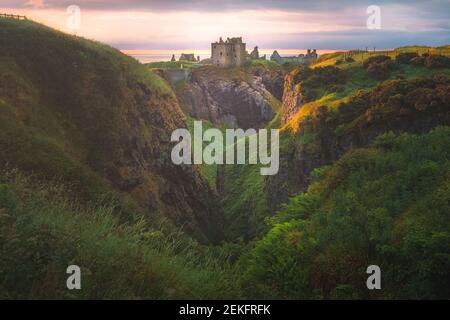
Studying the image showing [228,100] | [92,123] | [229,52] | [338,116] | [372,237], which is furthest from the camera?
[229,52]

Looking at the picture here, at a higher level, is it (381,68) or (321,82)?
(381,68)

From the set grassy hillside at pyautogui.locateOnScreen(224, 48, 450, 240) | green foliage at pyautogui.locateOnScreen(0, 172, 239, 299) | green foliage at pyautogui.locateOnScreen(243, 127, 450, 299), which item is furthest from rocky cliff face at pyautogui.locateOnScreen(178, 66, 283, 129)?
green foliage at pyautogui.locateOnScreen(0, 172, 239, 299)

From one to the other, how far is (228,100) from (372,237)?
89279 mm

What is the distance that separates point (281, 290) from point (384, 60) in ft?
129

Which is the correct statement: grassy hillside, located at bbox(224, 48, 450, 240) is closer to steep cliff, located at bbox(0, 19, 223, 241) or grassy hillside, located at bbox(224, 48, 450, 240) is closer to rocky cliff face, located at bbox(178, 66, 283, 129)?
steep cliff, located at bbox(0, 19, 223, 241)

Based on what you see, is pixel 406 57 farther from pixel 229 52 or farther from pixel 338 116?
pixel 229 52

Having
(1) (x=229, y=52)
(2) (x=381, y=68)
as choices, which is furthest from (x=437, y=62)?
(1) (x=229, y=52)

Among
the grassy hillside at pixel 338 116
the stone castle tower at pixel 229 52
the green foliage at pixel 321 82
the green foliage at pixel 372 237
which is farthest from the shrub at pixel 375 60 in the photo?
the stone castle tower at pixel 229 52

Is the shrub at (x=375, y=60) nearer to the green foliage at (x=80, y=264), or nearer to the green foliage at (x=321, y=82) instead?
the green foliage at (x=321, y=82)

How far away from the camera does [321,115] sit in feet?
127

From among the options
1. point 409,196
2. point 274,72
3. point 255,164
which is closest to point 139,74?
point 255,164

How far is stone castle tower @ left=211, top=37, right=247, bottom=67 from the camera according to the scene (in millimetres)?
113312

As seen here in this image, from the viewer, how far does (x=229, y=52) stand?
373 ft

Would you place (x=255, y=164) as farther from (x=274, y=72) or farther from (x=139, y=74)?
(x=274, y=72)
